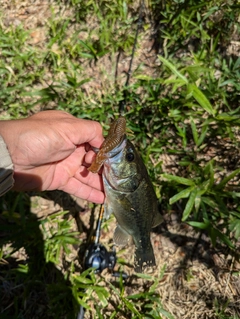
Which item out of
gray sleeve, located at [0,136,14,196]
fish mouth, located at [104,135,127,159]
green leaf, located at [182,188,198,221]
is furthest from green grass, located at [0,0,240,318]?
gray sleeve, located at [0,136,14,196]

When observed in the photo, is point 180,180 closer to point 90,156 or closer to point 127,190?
point 127,190

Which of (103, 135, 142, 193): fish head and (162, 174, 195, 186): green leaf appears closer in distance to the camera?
(103, 135, 142, 193): fish head

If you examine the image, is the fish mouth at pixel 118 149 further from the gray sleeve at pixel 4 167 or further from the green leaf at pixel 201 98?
the green leaf at pixel 201 98

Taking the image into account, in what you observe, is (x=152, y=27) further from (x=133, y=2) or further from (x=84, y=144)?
(x=84, y=144)

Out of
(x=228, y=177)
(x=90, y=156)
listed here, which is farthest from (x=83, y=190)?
(x=228, y=177)

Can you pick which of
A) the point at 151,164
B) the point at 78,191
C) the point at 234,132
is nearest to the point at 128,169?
the point at 78,191

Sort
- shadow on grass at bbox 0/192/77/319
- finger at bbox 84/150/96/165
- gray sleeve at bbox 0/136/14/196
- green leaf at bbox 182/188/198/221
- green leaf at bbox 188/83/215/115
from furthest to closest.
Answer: shadow on grass at bbox 0/192/77/319
green leaf at bbox 188/83/215/115
green leaf at bbox 182/188/198/221
finger at bbox 84/150/96/165
gray sleeve at bbox 0/136/14/196

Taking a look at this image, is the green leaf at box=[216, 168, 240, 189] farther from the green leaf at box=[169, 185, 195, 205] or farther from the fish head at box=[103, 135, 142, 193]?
the fish head at box=[103, 135, 142, 193]

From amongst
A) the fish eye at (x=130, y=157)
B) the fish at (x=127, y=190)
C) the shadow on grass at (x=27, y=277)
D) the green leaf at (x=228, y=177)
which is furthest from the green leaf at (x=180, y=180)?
the shadow on grass at (x=27, y=277)
